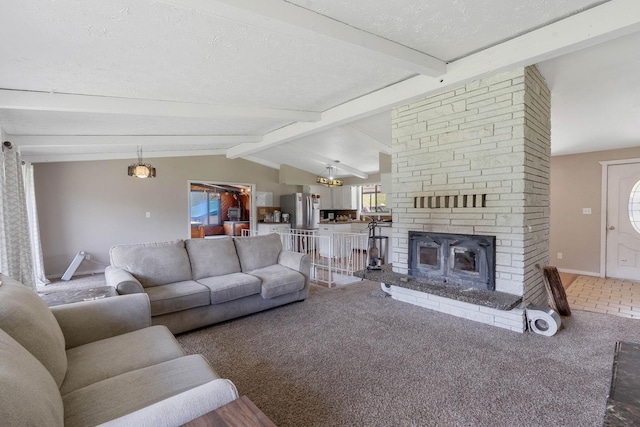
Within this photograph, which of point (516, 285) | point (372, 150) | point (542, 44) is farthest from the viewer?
point (372, 150)

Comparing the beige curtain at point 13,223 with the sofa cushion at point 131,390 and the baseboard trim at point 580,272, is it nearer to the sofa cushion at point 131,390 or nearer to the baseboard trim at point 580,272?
the sofa cushion at point 131,390

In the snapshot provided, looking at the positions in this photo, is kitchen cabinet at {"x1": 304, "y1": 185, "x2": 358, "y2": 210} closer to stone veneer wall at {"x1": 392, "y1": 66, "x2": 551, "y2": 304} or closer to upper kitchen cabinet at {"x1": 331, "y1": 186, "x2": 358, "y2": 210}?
upper kitchen cabinet at {"x1": 331, "y1": 186, "x2": 358, "y2": 210}

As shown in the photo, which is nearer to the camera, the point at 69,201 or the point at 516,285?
the point at 516,285

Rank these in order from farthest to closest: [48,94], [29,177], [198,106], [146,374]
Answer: [29,177], [198,106], [48,94], [146,374]

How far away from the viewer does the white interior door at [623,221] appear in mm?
4824

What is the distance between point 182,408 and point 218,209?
975cm

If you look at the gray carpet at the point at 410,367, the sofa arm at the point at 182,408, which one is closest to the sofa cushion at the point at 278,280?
the gray carpet at the point at 410,367

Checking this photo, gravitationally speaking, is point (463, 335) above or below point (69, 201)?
below

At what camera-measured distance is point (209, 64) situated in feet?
8.42

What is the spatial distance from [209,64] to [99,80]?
3.35ft

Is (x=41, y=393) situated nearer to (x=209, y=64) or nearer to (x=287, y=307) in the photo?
(x=209, y=64)

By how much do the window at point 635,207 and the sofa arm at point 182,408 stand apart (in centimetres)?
662

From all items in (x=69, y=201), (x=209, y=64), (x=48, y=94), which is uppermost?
(x=209, y=64)

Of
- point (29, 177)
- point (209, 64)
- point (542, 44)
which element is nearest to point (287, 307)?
point (209, 64)
